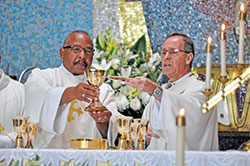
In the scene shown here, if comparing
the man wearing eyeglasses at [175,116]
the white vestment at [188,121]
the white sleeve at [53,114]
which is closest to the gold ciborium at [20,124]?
the white sleeve at [53,114]

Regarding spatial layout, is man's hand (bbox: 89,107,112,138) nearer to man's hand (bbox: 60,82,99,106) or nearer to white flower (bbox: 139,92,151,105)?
man's hand (bbox: 60,82,99,106)

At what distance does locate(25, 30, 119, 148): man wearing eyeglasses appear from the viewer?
14.6 ft

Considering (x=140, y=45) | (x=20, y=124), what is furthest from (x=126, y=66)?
(x=20, y=124)

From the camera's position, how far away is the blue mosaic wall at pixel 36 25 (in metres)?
6.71

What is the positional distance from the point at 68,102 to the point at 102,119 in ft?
1.58

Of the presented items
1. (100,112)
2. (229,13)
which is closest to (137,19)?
(229,13)

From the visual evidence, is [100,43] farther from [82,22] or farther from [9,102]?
[9,102]

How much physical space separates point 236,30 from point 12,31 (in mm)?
2621

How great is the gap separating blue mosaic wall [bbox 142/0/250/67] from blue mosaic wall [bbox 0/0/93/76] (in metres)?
0.78

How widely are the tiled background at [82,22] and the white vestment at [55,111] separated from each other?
5.00ft

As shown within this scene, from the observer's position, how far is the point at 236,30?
6371 mm

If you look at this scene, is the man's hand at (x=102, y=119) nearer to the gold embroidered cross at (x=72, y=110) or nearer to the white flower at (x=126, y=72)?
the gold embroidered cross at (x=72, y=110)

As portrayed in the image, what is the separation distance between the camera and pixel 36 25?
6.75 metres

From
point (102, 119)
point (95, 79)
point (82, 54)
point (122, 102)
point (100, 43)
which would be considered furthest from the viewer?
point (100, 43)
